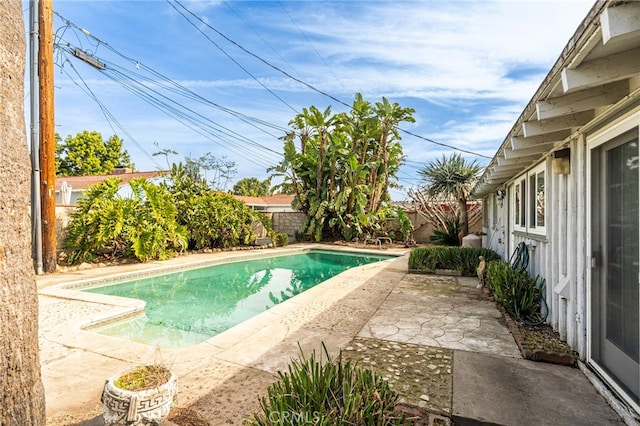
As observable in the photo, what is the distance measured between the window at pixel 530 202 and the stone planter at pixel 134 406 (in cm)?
483

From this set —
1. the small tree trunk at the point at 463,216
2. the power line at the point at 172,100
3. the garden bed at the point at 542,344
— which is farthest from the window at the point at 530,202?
the power line at the point at 172,100

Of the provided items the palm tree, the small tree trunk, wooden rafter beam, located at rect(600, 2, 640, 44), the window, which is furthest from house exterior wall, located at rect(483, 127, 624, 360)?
the small tree trunk

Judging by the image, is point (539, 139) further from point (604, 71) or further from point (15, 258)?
point (15, 258)

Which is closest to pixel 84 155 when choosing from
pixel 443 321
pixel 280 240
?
pixel 280 240

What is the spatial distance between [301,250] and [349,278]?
22.7 feet

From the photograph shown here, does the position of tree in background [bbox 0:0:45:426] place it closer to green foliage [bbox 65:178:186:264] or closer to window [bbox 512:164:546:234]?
window [bbox 512:164:546:234]

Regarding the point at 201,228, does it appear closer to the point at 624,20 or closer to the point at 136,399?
the point at 136,399

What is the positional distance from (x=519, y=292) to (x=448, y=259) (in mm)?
4006

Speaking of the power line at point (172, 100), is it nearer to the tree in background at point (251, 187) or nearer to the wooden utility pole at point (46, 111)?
the wooden utility pole at point (46, 111)

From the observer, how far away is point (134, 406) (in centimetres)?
Answer: 195

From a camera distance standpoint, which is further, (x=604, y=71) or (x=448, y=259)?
(x=448, y=259)

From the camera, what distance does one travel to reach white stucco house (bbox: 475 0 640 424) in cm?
205

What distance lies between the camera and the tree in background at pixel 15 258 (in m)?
1.65

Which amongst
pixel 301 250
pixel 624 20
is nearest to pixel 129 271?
pixel 301 250
